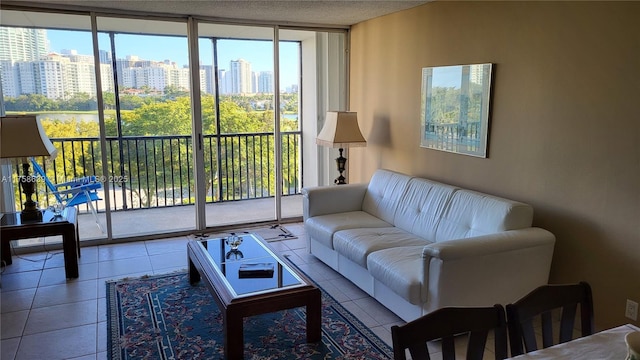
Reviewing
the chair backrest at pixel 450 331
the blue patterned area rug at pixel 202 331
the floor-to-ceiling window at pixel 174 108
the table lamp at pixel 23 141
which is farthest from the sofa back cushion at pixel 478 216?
the table lamp at pixel 23 141

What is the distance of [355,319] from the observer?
3104 mm

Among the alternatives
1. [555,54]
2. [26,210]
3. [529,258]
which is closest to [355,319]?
[529,258]

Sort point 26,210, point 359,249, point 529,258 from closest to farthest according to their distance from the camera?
point 529,258 → point 359,249 → point 26,210

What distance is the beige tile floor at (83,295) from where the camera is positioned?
9.19 ft

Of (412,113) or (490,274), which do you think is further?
(412,113)

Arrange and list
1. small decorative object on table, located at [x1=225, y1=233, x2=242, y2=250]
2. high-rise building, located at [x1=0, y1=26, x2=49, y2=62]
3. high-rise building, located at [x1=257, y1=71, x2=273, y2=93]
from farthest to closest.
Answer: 1. high-rise building, located at [x1=257, y1=71, x2=273, y2=93]
2. high-rise building, located at [x1=0, y1=26, x2=49, y2=62]
3. small decorative object on table, located at [x1=225, y1=233, x2=242, y2=250]

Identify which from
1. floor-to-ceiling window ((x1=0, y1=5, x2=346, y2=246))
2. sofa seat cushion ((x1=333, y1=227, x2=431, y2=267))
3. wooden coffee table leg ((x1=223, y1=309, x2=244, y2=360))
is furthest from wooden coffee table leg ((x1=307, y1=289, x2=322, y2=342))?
Result: floor-to-ceiling window ((x1=0, y1=5, x2=346, y2=246))

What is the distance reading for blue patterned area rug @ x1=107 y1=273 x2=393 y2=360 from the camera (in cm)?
270

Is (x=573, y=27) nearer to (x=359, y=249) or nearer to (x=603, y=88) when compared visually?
(x=603, y=88)

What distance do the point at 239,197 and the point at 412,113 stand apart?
277cm

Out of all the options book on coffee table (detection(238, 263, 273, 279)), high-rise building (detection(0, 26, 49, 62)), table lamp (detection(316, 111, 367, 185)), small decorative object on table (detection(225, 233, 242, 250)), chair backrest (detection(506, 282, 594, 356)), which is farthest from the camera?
table lamp (detection(316, 111, 367, 185))

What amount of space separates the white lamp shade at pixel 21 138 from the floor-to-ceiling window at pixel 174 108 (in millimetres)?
753

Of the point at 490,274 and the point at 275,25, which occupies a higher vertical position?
the point at 275,25

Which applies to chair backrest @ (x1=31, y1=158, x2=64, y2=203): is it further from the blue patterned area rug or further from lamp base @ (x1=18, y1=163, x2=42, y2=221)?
the blue patterned area rug
